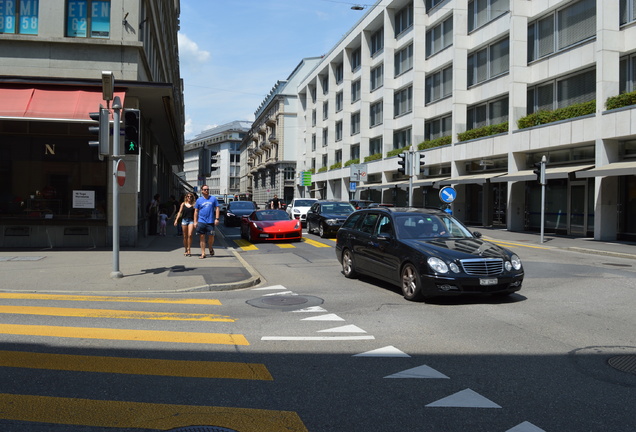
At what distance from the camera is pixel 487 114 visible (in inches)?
1293

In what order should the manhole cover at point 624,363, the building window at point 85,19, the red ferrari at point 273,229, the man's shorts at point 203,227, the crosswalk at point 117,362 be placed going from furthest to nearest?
the red ferrari at point 273,229 → the building window at point 85,19 → the man's shorts at point 203,227 → the manhole cover at point 624,363 → the crosswalk at point 117,362

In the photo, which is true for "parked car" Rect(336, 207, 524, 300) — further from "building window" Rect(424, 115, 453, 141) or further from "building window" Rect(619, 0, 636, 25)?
"building window" Rect(424, 115, 453, 141)

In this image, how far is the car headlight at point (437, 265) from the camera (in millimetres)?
8738

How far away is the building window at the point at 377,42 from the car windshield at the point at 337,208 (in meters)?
28.6

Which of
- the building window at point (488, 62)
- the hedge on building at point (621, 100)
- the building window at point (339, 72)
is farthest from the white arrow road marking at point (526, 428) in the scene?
the building window at point (339, 72)

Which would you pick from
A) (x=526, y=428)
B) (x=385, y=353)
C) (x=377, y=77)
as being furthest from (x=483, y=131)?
→ (x=526, y=428)

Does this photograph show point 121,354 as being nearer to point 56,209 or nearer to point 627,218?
point 56,209

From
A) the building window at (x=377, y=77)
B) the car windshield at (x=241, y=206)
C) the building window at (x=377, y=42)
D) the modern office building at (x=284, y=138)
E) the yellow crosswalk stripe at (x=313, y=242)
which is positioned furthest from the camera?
the modern office building at (x=284, y=138)

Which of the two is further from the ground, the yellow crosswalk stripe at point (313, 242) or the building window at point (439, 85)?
the building window at point (439, 85)

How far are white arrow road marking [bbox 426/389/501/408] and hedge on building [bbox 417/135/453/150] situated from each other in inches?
1282

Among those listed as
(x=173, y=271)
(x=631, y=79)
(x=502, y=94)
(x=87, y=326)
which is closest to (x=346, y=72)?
(x=502, y=94)

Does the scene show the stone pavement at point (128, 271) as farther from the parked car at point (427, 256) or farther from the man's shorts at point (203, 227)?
the parked car at point (427, 256)

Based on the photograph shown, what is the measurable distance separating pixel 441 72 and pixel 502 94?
26.7 ft

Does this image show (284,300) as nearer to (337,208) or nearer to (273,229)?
(273,229)
